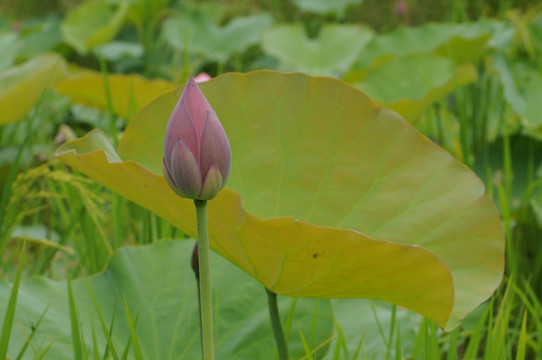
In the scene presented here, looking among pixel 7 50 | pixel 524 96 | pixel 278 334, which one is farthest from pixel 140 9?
pixel 278 334

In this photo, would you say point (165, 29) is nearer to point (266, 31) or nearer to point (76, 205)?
point (266, 31)

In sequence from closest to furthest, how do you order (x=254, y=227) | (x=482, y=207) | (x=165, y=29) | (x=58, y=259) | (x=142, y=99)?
(x=254, y=227), (x=482, y=207), (x=58, y=259), (x=142, y=99), (x=165, y=29)

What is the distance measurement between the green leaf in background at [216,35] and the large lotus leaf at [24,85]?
133cm

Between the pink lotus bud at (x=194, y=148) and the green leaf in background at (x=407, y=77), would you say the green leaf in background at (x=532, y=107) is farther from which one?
the pink lotus bud at (x=194, y=148)

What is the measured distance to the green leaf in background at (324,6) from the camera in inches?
137

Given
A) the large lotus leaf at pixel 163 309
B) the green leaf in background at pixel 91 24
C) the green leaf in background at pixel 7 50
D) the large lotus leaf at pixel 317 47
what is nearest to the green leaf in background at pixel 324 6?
the large lotus leaf at pixel 317 47

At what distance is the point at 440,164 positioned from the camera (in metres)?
0.78

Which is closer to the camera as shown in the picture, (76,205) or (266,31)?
(76,205)

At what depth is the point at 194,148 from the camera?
0.47 m

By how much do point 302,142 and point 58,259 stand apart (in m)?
0.78

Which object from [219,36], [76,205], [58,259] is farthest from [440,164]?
[219,36]

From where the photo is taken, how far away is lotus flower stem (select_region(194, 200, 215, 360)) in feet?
1.56

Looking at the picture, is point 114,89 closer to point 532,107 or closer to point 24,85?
point 24,85

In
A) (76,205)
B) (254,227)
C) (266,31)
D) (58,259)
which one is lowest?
(58,259)
